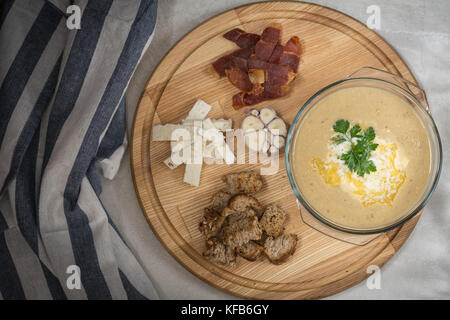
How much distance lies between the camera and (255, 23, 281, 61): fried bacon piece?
2498 millimetres

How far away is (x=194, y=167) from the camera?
250 centimetres

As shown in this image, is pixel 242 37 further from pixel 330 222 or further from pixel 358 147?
pixel 330 222

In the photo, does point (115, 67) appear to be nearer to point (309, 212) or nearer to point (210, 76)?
point (210, 76)

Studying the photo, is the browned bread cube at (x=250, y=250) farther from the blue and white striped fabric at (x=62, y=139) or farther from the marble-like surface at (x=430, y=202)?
the blue and white striped fabric at (x=62, y=139)

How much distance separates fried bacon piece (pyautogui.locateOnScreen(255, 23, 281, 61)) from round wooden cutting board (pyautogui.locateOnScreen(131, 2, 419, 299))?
0.32 feet

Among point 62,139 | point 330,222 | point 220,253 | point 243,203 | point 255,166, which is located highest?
point 62,139

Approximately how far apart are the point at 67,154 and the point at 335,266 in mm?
1740

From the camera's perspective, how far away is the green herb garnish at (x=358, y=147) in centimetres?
219

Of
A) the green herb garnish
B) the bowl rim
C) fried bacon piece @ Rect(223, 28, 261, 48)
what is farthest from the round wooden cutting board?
the green herb garnish

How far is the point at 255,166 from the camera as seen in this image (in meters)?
2.56

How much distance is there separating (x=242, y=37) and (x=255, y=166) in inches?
31.1

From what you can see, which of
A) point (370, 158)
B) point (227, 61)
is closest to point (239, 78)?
point (227, 61)

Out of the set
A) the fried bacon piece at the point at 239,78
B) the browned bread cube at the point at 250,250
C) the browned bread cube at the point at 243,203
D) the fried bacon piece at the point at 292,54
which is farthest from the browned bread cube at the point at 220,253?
the fried bacon piece at the point at 292,54

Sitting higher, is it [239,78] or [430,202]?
[239,78]
